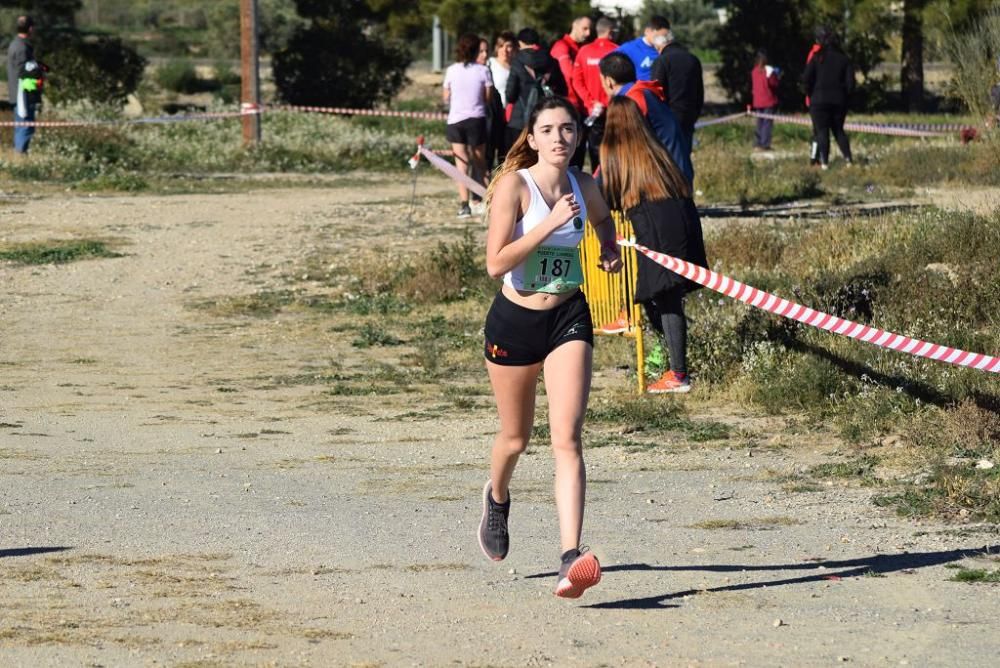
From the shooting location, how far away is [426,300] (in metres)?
13.8

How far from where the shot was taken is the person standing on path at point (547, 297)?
6.12m

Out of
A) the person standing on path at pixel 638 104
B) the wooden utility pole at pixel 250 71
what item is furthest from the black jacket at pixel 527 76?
the wooden utility pole at pixel 250 71

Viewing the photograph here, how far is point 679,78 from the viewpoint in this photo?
14.8 m

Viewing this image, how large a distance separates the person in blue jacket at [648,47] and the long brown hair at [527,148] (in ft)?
28.0

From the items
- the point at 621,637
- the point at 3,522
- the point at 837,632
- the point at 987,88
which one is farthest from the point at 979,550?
the point at 987,88

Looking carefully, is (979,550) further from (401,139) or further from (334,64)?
(334,64)

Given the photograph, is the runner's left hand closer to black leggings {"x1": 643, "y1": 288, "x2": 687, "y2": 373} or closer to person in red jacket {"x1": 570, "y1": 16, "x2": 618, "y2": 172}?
black leggings {"x1": 643, "y1": 288, "x2": 687, "y2": 373}

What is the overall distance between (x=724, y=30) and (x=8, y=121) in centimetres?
1964

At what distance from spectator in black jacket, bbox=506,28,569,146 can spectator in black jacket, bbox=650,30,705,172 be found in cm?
131

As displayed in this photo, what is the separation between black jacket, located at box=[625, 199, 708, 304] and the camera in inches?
381

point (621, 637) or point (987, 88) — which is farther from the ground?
point (987, 88)

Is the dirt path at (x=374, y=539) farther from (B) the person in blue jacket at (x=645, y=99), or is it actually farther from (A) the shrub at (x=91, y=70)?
(A) the shrub at (x=91, y=70)

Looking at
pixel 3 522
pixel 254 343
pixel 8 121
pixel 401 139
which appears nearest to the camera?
pixel 3 522

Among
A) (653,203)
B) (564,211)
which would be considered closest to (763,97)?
(653,203)
